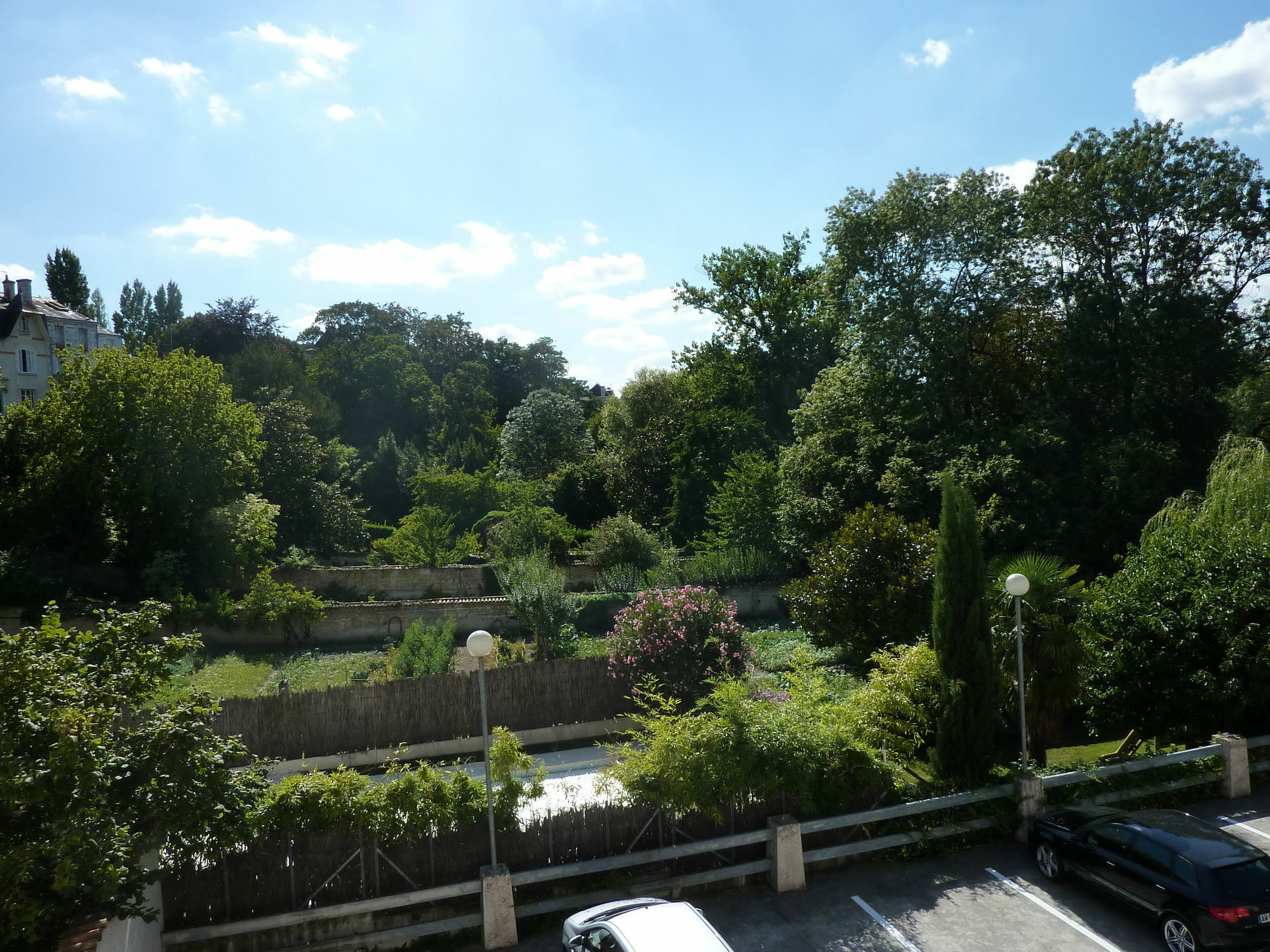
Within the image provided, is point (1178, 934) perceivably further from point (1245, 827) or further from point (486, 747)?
point (486, 747)

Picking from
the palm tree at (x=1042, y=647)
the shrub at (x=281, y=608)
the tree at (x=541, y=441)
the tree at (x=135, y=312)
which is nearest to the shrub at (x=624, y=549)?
the shrub at (x=281, y=608)

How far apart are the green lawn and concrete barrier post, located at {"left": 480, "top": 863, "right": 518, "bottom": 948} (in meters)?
13.1

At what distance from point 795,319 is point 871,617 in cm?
2424

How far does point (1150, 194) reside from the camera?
21.0m

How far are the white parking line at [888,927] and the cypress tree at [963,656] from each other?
2.99 m

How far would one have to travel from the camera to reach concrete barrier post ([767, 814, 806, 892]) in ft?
32.8

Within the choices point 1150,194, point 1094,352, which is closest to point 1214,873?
point 1094,352

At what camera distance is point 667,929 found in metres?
7.75

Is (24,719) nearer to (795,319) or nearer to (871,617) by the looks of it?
(871,617)

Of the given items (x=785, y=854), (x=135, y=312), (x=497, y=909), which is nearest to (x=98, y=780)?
(x=497, y=909)

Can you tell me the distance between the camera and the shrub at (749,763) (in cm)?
975

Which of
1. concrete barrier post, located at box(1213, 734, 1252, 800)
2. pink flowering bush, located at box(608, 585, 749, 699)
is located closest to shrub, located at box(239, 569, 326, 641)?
pink flowering bush, located at box(608, 585, 749, 699)

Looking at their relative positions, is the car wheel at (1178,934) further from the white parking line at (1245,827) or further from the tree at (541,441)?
the tree at (541,441)

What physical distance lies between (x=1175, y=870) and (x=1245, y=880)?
1.90 ft
